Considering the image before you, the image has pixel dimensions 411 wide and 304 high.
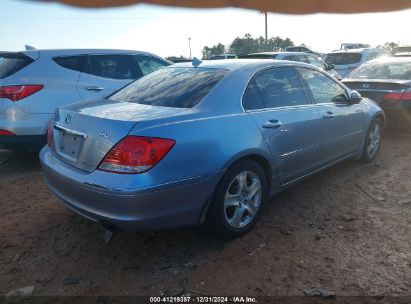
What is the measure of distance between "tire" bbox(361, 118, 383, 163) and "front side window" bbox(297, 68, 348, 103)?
3.00 feet

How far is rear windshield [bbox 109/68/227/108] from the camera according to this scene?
3.07 metres

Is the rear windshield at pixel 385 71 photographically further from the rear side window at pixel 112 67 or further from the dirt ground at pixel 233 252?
the rear side window at pixel 112 67

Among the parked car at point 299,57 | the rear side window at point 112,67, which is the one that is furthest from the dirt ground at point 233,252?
the parked car at point 299,57

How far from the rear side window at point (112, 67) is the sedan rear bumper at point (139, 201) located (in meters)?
3.15

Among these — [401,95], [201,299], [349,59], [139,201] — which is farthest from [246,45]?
[349,59]

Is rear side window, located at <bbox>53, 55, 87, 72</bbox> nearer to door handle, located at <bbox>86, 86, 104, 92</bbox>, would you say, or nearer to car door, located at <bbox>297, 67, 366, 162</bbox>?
door handle, located at <bbox>86, 86, 104, 92</bbox>

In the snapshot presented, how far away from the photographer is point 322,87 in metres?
4.35

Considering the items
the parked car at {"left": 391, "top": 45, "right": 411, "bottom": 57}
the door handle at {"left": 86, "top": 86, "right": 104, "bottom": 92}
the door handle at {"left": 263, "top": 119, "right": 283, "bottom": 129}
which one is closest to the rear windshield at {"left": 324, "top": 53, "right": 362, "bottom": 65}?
the parked car at {"left": 391, "top": 45, "right": 411, "bottom": 57}

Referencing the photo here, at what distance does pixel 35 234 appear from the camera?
333cm

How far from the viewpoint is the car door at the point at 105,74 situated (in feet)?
18.2

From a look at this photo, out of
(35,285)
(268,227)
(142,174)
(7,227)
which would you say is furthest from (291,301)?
(7,227)

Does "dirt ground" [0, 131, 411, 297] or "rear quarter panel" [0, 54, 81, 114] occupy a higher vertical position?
"rear quarter panel" [0, 54, 81, 114]

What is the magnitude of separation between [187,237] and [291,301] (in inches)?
43.9

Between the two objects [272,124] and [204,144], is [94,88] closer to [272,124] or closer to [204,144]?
[272,124]
